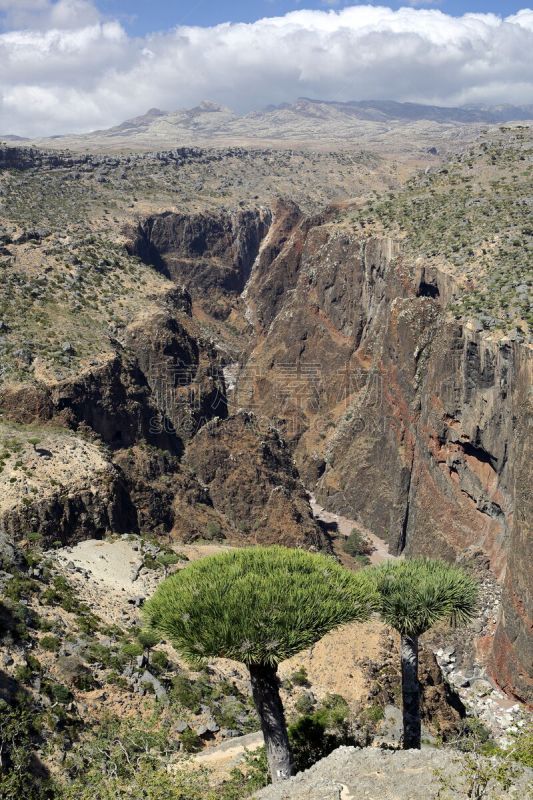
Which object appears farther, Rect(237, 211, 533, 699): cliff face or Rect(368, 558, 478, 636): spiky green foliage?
Rect(237, 211, 533, 699): cliff face

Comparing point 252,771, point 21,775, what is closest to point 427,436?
point 252,771

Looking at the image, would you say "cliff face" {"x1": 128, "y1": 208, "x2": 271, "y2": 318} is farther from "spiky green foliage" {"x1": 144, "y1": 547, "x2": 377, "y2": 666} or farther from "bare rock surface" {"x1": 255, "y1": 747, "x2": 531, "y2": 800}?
"bare rock surface" {"x1": 255, "y1": 747, "x2": 531, "y2": 800}

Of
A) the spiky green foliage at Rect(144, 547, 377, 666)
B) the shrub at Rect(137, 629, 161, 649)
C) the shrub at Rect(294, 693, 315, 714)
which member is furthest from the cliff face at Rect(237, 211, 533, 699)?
the spiky green foliage at Rect(144, 547, 377, 666)

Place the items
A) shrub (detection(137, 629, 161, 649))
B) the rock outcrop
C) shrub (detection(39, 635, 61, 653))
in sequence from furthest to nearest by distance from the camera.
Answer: the rock outcrop, shrub (detection(137, 629, 161, 649)), shrub (detection(39, 635, 61, 653))

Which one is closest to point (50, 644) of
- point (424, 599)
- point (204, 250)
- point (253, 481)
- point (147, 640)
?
point (147, 640)

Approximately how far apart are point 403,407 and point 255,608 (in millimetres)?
48832

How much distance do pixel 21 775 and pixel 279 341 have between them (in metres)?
71.9

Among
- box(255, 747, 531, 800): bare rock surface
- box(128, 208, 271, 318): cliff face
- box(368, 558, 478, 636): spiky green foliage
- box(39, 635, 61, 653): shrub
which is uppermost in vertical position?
box(128, 208, 271, 318): cliff face

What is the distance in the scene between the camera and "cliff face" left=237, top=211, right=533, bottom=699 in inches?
1889

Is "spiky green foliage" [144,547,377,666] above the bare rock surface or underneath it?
above

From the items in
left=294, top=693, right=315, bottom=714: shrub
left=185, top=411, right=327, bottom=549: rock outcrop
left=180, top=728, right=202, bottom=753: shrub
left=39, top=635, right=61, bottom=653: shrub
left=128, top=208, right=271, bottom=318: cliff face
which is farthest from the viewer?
left=128, top=208, right=271, bottom=318: cliff face

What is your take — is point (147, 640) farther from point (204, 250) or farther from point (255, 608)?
point (204, 250)

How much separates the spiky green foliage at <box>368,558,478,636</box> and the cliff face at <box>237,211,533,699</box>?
22.6 metres

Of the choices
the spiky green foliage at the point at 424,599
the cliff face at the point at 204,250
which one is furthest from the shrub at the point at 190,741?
the cliff face at the point at 204,250
